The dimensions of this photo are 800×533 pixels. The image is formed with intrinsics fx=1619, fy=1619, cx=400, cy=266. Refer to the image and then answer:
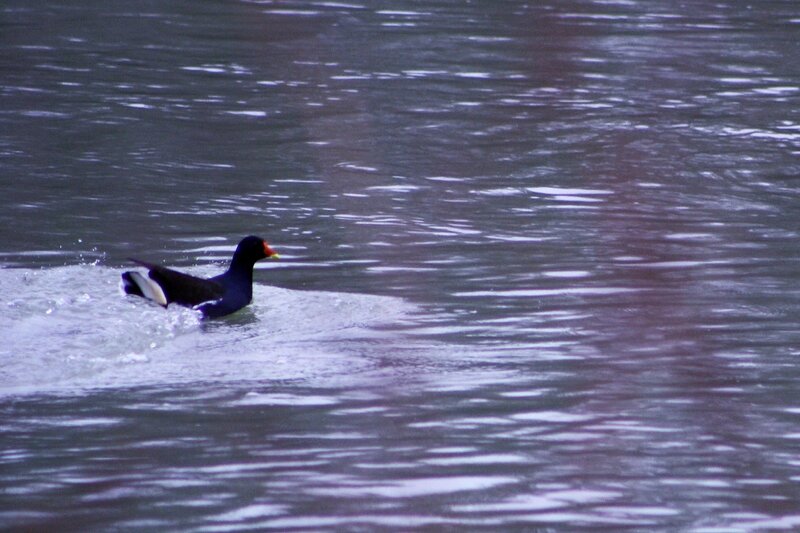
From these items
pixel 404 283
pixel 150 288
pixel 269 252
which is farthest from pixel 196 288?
pixel 404 283

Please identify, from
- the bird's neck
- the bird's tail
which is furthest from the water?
the bird's neck

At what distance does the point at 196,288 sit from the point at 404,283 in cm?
137

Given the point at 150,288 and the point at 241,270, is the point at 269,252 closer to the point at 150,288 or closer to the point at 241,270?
the point at 241,270

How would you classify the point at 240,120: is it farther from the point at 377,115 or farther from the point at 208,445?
the point at 208,445

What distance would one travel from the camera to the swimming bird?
30.4ft

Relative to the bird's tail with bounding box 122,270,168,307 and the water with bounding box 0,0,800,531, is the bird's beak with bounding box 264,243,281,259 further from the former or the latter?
the bird's tail with bounding box 122,270,168,307

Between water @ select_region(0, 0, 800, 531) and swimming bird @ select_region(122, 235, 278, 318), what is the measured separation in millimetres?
91

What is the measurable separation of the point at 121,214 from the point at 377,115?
4647mm

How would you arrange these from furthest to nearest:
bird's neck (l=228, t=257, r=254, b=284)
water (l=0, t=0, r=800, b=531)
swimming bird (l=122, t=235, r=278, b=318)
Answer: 1. bird's neck (l=228, t=257, r=254, b=284)
2. swimming bird (l=122, t=235, r=278, b=318)
3. water (l=0, t=0, r=800, b=531)

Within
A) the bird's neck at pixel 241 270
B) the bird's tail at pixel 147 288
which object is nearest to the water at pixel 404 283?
the bird's tail at pixel 147 288

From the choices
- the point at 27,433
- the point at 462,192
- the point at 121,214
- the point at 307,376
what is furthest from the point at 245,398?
the point at 462,192

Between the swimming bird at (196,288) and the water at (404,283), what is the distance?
91 millimetres

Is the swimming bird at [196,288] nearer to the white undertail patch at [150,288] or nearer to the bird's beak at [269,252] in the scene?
the white undertail patch at [150,288]

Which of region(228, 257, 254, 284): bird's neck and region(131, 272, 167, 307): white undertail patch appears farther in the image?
region(228, 257, 254, 284): bird's neck
